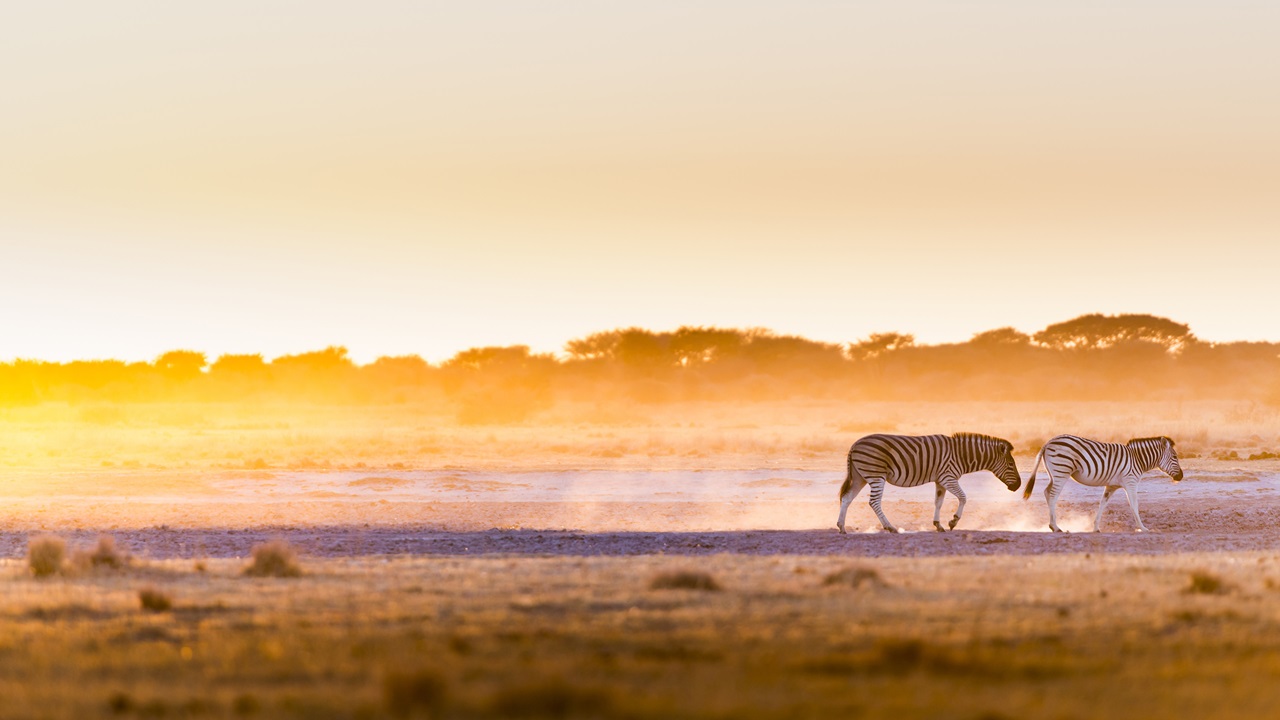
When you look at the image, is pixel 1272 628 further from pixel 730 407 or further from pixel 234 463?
pixel 730 407

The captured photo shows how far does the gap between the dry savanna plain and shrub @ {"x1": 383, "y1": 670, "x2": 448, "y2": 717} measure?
0.02m

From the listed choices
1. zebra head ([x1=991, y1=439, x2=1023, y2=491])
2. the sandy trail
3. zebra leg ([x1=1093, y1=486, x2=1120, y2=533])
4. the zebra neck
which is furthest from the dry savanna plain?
the zebra neck

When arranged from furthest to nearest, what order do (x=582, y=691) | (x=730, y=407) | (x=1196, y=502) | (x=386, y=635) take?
(x=730, y=407)
(x=1196, y=502)
(x=386, y=635)
(x=582, y=691)

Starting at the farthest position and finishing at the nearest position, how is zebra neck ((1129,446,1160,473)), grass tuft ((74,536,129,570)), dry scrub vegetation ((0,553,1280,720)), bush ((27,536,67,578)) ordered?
1. zebra neck ((1129,446,1160,473))
2. grass tuft ((74,536,129,570))
3. bush ((27,536,67,578))
4. dry scrub vegetation ((0,553,1280,720))

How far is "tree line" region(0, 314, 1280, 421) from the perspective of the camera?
338 feet

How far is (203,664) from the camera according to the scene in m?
9.98

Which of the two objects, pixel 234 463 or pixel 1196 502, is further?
pixel 234 463

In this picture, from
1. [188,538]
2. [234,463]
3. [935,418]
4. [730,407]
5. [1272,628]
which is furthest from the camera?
[730,407]

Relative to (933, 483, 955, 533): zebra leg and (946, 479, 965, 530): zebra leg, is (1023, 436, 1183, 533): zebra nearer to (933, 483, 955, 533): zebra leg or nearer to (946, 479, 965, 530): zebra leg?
(946, 479, 965, 530): zebra leg

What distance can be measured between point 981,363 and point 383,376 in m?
52.5

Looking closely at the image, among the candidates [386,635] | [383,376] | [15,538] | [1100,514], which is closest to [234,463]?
[15,538]

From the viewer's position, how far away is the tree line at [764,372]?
10294cm

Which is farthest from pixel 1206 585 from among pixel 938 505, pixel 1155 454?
pixel 1155 454

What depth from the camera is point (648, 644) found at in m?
10.5
